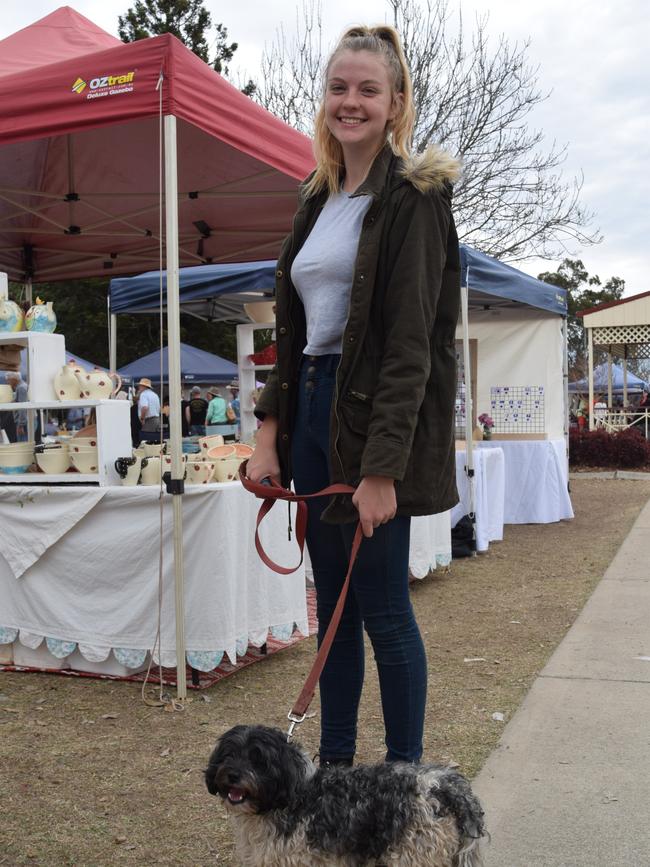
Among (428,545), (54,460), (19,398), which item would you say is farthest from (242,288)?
(54,460)

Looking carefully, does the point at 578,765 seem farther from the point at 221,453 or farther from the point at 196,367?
the point at 196,367

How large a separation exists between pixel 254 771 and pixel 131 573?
230cm

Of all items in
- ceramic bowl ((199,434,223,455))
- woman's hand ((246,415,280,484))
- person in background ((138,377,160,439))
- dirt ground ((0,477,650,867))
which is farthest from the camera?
person in background ((138,377,160,439))

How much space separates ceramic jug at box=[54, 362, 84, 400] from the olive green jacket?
2358mm

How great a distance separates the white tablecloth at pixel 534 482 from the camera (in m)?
9.32

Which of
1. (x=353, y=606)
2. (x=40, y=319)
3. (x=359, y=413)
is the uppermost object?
(x=40, y=319)

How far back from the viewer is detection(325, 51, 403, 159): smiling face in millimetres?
2223

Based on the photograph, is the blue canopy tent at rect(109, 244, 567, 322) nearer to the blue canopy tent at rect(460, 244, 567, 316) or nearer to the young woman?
the blue canopy tent at rect(460, 244, 567, 316)

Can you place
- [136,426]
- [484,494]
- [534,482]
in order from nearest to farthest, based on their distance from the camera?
[484,494]
[534,482]
[136,426]

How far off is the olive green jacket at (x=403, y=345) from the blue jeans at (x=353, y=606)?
3.9 inches

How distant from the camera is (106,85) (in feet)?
12.2

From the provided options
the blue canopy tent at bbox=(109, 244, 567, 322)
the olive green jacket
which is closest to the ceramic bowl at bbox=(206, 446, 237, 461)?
the olive green jacket

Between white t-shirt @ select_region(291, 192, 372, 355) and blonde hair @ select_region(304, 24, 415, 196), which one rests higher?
blonde hair @ select_region(304, 24, 415, 196)

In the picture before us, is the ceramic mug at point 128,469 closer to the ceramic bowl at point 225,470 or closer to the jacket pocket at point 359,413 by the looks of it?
the ceramic bowl at point 225,470
